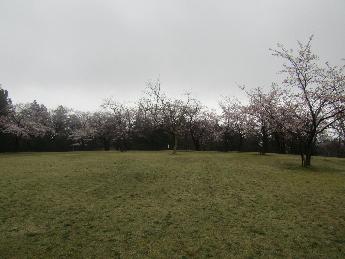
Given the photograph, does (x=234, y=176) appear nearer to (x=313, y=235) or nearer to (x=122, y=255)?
(x=313, y=235)

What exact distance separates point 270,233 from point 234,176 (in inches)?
481

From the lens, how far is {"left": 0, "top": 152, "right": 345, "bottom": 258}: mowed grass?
13.0m

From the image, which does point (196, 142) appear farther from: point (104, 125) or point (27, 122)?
point (27, 122)

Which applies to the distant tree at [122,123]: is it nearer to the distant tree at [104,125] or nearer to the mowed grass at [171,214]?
the distant tree at [104,125]

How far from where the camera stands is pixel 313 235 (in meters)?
14.2

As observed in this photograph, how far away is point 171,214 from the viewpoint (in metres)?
16.9

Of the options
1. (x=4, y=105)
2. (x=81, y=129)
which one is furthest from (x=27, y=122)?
(x=81, y=129)

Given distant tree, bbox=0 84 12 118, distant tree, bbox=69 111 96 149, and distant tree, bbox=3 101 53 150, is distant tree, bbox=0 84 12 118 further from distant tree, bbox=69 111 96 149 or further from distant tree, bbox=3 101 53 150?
distant tree, bbox=69 111 96 149

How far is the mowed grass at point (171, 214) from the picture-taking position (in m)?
13.0

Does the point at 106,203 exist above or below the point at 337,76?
below

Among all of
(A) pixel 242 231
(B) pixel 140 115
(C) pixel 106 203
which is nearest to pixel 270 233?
(A) pixel 242 231

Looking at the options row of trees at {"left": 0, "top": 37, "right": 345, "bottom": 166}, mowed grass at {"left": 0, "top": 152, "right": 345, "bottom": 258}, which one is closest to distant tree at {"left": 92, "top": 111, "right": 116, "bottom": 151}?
row of trees at {"left": 0, "top": 37, "right": 345, "bottom": 166}

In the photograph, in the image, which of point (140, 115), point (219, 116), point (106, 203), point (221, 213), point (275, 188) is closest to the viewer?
point (221, 213)

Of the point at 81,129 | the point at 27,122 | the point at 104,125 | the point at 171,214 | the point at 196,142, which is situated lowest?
the point at 171,214
